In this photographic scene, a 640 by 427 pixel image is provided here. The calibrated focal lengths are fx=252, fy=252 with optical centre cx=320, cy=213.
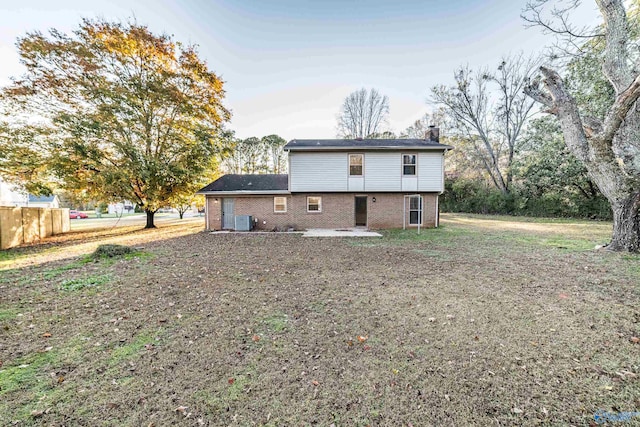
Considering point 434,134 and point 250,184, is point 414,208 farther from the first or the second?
point 250,184

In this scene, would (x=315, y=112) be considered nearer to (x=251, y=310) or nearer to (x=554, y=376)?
(x=251, y=310)

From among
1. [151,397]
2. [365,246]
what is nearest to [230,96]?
[365,246]

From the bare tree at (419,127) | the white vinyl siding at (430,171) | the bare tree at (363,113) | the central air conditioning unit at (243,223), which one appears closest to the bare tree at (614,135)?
the white vinyl siding at (430,171)

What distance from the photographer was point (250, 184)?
657 inches

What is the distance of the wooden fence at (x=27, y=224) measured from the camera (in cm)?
1006

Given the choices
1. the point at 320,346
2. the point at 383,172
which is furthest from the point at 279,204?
the point at 320,346

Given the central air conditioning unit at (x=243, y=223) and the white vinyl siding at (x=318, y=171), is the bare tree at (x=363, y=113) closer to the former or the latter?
the white vinyl siding at (x=318, y=171)

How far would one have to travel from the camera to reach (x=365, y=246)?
980 cm

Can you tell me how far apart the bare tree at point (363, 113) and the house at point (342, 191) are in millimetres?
18567

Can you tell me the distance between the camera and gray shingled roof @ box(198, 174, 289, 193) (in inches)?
625

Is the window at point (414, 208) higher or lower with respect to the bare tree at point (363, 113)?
lower

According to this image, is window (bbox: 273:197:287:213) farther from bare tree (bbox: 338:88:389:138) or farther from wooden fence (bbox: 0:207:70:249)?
bare tree (bbox: 338:88:389:138)

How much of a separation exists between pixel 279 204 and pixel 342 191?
13.2 ft

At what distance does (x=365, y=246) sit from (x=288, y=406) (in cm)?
785
